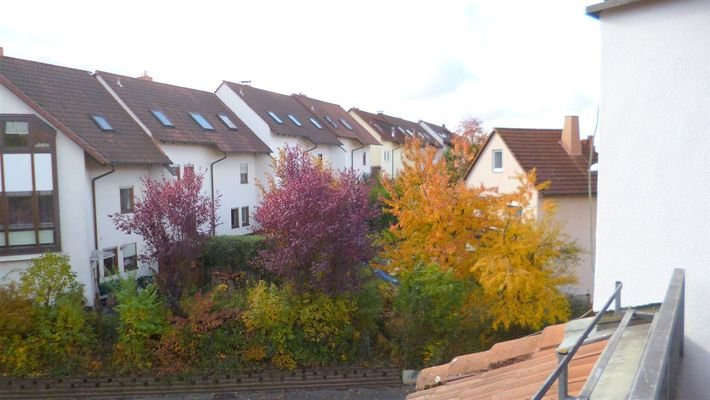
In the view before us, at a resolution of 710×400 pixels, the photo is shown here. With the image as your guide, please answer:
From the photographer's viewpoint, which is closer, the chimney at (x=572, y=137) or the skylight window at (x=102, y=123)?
the skylight window at (x=102, y=123)

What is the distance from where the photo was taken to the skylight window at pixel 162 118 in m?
Answer: 24.3

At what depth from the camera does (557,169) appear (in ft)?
67.9

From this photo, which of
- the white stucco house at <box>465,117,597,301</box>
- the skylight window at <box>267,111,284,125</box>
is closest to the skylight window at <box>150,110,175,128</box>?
the skylight window at <box>267,111,284,125</box>

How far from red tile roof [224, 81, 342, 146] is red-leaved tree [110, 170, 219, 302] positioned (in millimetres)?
15340

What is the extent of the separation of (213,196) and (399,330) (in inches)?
515

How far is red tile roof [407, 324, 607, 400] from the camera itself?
4.09 metres

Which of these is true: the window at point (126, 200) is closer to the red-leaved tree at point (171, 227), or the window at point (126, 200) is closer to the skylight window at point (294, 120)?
the red-leaved tree at point (171, 227)

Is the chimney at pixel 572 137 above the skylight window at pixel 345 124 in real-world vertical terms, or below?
below

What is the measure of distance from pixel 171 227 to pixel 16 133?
631 centimetres

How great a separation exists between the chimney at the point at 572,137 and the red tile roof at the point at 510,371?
1736 cm

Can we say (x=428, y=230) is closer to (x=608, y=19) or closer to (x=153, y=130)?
(x=608, y=19)

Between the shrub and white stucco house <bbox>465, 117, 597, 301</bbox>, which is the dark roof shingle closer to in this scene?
white stucco house <bbox>465, 117, 597, 301</bbox>

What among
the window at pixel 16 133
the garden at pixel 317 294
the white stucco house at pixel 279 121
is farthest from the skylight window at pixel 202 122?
the garden at pixel 317 294

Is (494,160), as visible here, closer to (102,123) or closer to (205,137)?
(205,137)
